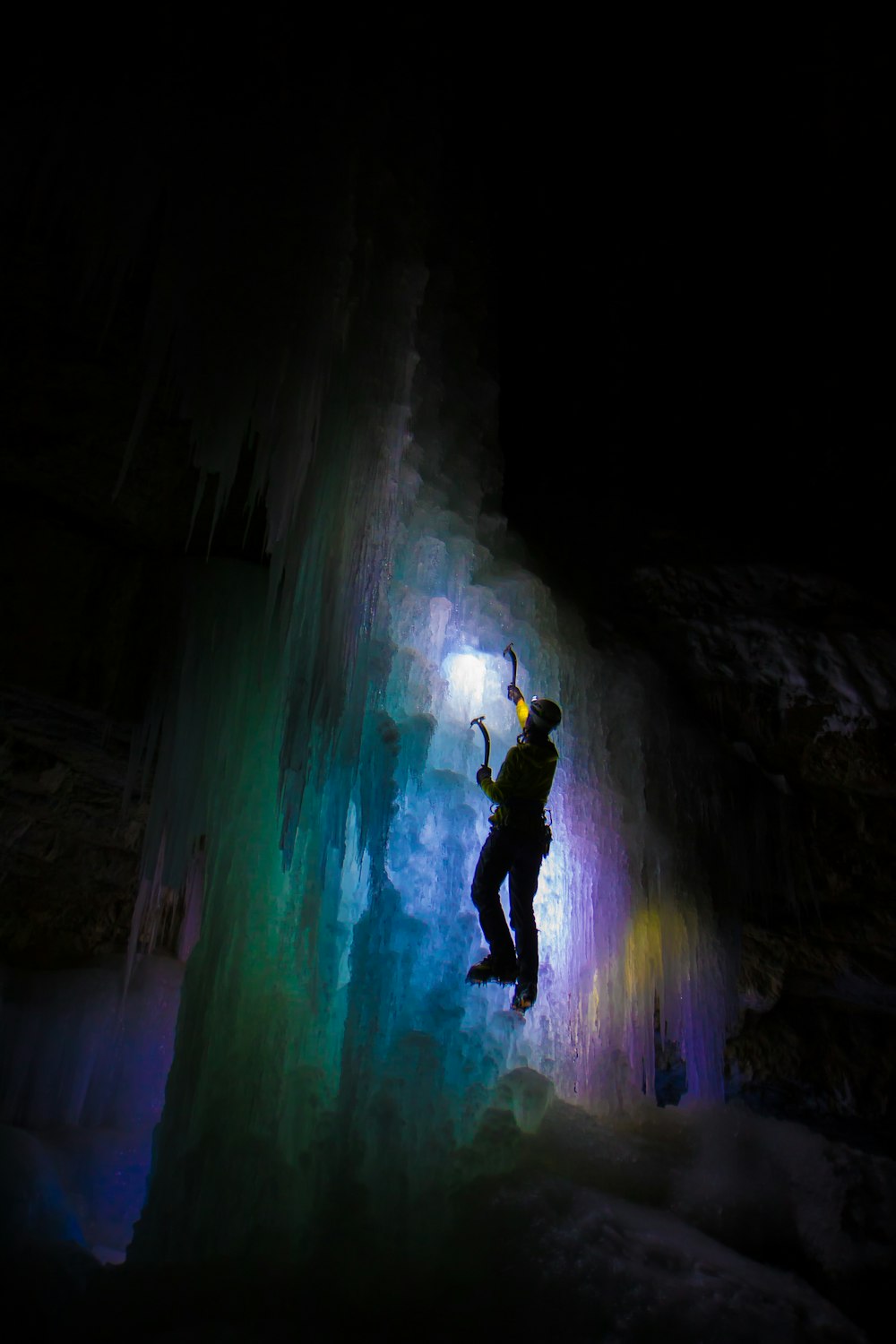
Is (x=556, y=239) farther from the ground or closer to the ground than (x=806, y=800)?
farther from the ground

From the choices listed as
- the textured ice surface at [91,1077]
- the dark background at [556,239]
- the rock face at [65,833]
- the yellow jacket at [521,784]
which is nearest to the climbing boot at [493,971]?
the yellow jacket at [521,784]

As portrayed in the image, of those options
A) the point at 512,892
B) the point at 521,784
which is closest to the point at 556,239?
the point at 521,784

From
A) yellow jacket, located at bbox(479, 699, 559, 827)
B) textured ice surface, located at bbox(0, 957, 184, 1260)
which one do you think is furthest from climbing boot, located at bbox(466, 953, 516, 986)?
textured ice surface, located at bbox(0, 957, 184, 1260)

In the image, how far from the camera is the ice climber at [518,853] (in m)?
4.38

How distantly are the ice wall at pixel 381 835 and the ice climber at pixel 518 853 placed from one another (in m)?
0.42

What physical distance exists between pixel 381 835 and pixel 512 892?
934 mm

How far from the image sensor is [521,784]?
4574mm

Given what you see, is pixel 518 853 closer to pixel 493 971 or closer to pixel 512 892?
pixel 512 892

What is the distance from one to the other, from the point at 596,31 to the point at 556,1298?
789cm

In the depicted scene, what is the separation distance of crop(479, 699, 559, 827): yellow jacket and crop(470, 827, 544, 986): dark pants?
0.34ft

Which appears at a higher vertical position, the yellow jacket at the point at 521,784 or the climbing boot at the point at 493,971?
the yellow jacket at the point at 521,784

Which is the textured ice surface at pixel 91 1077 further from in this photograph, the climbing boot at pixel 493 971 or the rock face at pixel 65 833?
the climbing boot at pixel 493 971

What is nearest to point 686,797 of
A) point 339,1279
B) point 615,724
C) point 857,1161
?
point 615,724

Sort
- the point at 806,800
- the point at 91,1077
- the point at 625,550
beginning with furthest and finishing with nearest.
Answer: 1. the point at 625,550
2. the point at 806,800
3. the point at 91,1077
